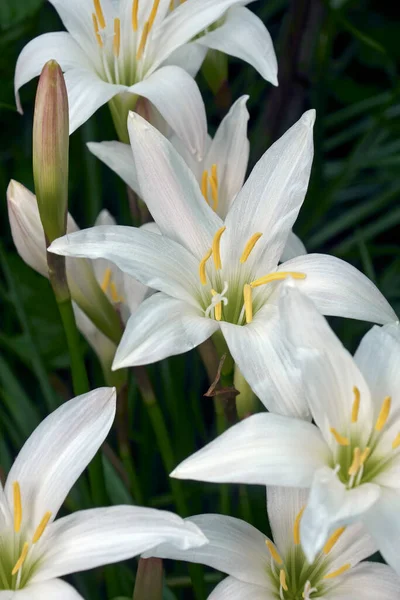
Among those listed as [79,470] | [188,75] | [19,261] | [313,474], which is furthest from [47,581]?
[19,261]

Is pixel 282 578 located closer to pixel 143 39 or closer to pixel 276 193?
pixel 276 193

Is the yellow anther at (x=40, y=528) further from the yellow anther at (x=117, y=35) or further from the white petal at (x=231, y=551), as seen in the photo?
the yellow anther at (x=117, y=35)

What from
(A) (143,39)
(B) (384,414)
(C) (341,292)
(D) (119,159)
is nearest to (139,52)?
(A) (143,39)

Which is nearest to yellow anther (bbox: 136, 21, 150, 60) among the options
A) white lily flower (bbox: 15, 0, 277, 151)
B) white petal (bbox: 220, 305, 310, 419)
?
white lily flower (bbox: 15, 0, 277, 151)

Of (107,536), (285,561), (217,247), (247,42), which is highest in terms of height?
(247,42)

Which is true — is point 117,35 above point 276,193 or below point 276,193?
above

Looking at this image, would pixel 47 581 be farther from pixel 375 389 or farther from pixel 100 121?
pixel 100 121

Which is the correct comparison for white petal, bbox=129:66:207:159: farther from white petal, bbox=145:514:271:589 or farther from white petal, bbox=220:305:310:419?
white petal, bbox=145:514:271:589

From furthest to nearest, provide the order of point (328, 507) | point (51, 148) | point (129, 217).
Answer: point (129, 217), point (51, 148), point (328, 507)
